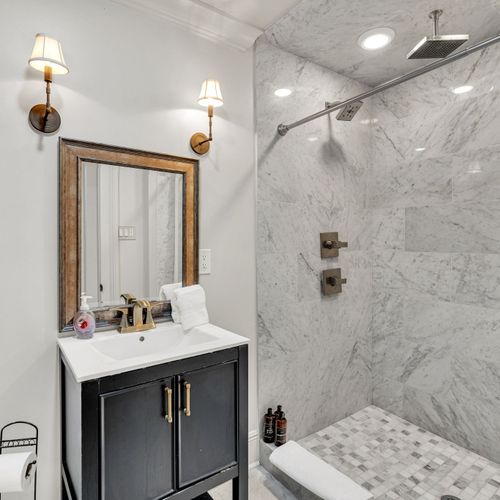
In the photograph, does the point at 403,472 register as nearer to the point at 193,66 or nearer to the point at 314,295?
the point at 314,295

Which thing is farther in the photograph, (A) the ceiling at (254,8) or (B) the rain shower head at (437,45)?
(A) the ceiling at (254,8)

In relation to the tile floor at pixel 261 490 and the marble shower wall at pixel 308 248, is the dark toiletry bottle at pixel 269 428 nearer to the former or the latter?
the marble shower wall at pixel 308 248

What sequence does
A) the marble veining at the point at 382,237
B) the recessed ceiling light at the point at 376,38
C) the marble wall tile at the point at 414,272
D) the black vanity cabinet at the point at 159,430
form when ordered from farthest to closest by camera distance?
the marble wall tile at the point at 414,272 < the marble veining at the point at 382,237 < the recessed ceiling light at the point at 376,38 < the black vanity cabinet at the point at 159,430

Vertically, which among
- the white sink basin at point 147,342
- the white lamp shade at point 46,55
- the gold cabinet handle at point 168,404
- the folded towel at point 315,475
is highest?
the white lamp shade at point 46,55

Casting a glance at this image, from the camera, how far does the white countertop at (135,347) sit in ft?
4.16

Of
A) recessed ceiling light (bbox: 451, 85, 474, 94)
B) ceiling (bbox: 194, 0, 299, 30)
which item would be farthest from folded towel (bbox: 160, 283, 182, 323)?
recessed ceiling light (bbox: 451, 85, 474, 94)

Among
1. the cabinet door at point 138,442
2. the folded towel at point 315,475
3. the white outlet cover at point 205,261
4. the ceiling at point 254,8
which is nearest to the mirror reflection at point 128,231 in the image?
the white outlet cover at point 205,261

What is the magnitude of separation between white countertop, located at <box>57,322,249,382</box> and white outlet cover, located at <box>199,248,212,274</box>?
1.04ft

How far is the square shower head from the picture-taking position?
1366 millimetres

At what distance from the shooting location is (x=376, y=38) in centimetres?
209

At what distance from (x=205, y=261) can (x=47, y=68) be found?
1108 mm

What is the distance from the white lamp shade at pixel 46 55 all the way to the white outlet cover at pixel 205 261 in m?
1.03

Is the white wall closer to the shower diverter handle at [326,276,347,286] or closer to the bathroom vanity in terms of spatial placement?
the bathroom vanity

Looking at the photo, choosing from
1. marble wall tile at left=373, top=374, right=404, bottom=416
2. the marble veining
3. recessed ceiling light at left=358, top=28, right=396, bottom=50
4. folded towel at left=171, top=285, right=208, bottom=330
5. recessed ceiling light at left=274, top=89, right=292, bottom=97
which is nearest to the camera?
folded towel at left=171, top=285, right=208, bottom=330
